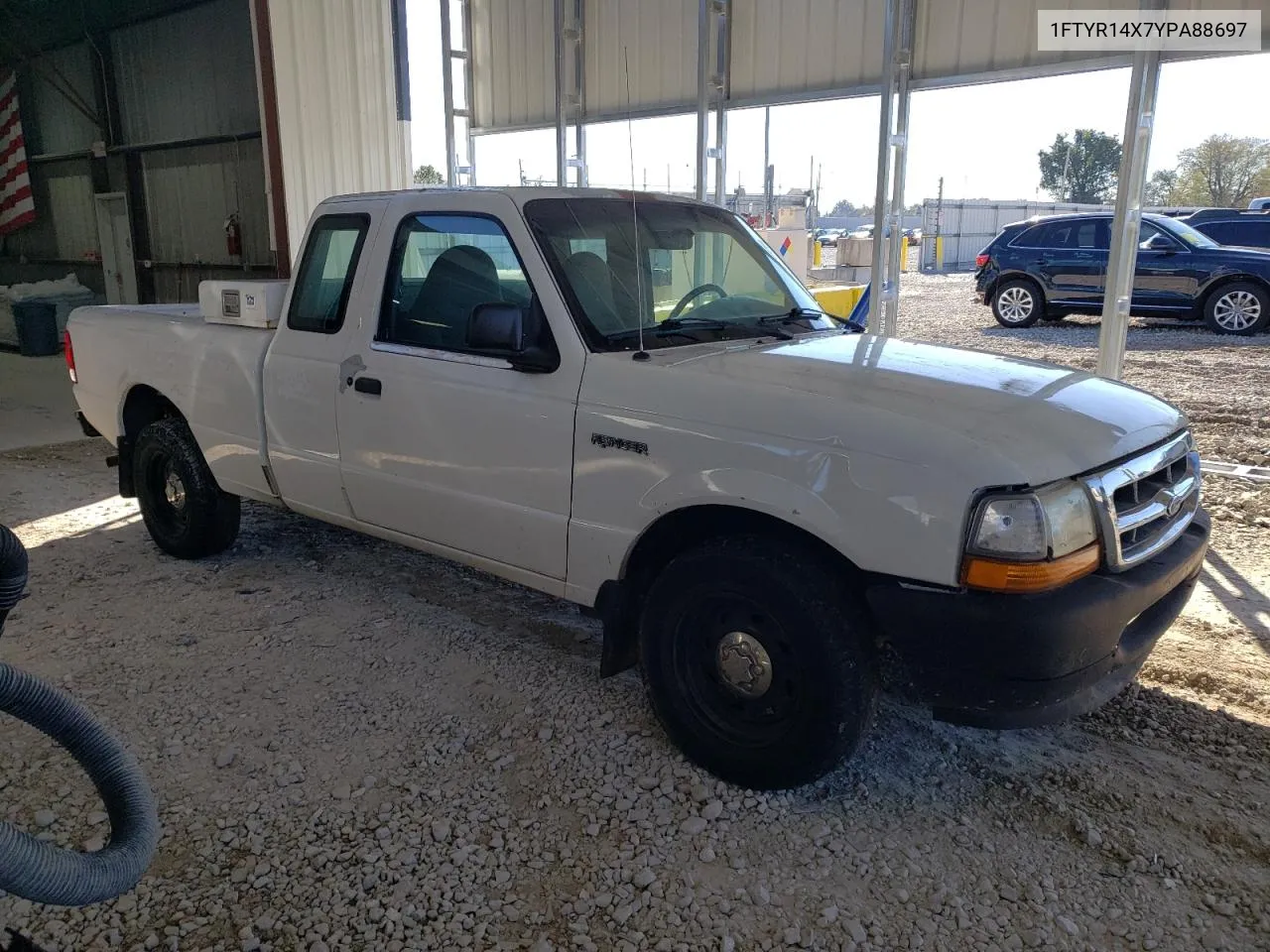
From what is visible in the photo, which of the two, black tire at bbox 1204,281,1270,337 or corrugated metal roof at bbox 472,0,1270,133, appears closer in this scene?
corrugated metal roof at bbox 472,0,1270,133

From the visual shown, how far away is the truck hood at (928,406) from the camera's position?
2.66 m

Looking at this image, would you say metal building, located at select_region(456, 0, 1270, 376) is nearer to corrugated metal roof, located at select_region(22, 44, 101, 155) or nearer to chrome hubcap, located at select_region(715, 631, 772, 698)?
chrome hubcap, located at select_region(715, 631, 772, 698)

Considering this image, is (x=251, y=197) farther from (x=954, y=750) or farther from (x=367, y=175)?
(x=954, y=750)

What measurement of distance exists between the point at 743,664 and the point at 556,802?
0.75m

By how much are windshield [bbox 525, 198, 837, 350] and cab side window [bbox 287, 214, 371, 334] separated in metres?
0.99

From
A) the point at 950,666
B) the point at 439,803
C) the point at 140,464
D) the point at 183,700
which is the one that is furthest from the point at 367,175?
the point at 950,666

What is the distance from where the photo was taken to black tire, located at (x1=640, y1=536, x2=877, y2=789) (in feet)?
9.27

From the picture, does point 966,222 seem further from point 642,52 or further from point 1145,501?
point 1145,501

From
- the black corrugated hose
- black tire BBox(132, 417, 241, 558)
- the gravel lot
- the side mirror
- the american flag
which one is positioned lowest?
the gravel lot

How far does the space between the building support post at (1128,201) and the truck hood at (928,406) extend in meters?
3.85

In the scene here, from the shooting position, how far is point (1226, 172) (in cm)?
3997

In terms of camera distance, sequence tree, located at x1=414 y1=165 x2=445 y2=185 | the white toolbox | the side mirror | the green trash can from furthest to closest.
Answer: the green trash can, tree, located at x1=414 y1=165 x2=445 y2=185, the white toolbox, the side mirror

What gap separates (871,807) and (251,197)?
1273 cm

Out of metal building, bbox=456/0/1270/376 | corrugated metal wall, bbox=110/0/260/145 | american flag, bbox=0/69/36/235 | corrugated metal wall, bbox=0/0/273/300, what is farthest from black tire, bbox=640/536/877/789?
american flag, bbox=0/69/36/235
